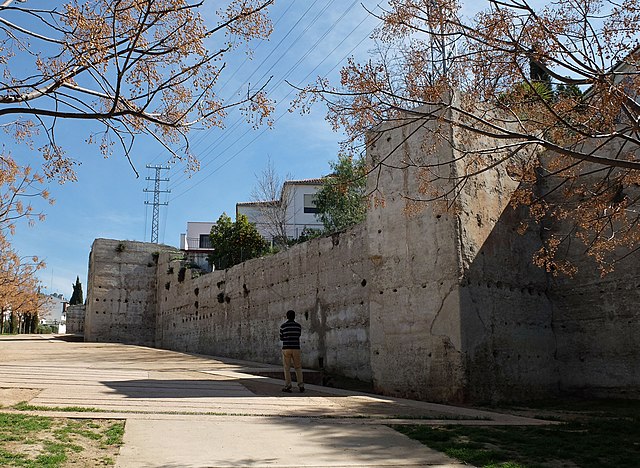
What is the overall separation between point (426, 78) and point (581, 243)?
5.05 meters

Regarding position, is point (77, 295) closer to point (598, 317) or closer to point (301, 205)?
point (301, 205)

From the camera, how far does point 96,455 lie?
4.71 metres

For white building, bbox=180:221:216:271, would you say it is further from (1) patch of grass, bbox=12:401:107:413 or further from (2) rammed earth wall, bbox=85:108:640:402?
(1) patch of grass, bbox=12:401:107:413

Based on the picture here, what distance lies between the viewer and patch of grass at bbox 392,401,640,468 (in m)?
5.25

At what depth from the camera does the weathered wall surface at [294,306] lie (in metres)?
12.6

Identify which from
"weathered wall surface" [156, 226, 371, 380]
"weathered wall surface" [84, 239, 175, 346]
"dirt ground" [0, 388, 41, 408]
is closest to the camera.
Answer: "dirt ground" [0, 388, 41, 408]

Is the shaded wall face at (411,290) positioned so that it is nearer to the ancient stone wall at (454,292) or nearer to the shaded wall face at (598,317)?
the ancient stone wall at (454,292)

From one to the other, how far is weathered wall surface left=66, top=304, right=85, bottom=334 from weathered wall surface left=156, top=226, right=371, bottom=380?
1665cm

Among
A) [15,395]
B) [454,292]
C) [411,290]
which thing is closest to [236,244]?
[411,290]

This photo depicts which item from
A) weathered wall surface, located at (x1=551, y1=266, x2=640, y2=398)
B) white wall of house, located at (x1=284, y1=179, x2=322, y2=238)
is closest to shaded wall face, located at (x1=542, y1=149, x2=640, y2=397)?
weathered wall surface, located at (x1=551, y1=266, x2=640, y2=398)

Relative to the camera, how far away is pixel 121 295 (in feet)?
91.4

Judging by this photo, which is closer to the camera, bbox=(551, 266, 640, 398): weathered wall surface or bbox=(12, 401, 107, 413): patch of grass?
bbox=(12, 401, 107, 413): patch of grass

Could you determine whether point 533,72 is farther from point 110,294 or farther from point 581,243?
point 110,294

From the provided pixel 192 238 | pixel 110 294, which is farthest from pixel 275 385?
pixel 192 238
